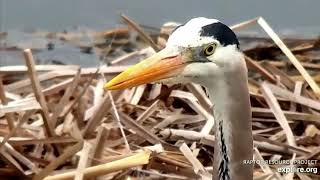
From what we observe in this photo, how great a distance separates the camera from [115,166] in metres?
2.00

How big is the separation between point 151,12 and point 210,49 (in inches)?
58.1

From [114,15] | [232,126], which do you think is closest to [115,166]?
[232,126]

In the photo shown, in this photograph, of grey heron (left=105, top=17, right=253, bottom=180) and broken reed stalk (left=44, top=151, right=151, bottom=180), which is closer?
grey heron (left=105, top=17, right=253, bottom=180)

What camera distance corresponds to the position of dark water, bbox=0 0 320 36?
2.95 m

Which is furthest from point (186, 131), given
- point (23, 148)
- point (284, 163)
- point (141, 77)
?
point (141, 77)

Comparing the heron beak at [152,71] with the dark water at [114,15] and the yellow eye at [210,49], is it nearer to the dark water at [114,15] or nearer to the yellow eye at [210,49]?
the yellow eye at [210,49]

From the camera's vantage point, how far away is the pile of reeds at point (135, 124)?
2.10 meters

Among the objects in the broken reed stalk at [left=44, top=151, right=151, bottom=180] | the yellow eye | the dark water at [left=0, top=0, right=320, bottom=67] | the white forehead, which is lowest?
the broken reed stalk at [left=44, top=151, right=151, bottom=180]

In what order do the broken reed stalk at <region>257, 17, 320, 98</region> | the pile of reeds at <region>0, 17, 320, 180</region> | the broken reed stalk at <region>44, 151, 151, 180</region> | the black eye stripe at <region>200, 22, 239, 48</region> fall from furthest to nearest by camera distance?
the broken reed stalk at <region>257, 17, 320, 98</region>, the pile of reeds at <region>0, 17, 320, 180</region>, the broken reed stalk at <region>44, 151, 151, 180</region>, the black eye stripe at <region>200, 22, 239, 48</region>

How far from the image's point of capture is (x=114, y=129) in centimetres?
230

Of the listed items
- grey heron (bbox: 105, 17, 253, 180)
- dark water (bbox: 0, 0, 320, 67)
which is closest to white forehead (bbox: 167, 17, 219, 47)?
grey heron (bbox: 105, 17, 253, 180)

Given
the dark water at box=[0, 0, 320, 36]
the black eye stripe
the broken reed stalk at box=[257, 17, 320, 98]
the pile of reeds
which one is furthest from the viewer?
the dark water at box=[0, 0, 320, 36]

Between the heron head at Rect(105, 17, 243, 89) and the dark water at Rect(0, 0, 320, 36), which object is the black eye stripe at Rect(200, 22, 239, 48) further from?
the dark water at Rect(0, 0, 320, 36)

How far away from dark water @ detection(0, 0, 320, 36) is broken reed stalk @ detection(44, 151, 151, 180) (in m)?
1.07
